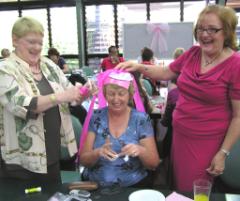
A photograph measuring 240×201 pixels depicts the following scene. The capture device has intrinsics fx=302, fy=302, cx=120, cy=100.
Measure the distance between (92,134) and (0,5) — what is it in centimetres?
920

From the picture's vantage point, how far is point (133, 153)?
158 cm

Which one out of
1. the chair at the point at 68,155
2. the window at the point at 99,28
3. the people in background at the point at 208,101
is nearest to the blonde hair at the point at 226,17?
the people in background at the point at 208,101

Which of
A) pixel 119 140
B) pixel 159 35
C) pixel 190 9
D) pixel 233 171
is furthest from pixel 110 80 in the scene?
pixel 190 9

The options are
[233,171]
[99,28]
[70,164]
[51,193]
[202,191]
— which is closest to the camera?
[202,191]

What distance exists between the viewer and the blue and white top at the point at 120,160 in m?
1.73

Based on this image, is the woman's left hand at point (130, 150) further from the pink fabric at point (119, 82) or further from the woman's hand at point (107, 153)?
the pink fabric at point (119, 82)

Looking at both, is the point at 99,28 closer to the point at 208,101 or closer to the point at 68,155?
the point at 68,155

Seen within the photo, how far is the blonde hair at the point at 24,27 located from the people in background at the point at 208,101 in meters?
0.85

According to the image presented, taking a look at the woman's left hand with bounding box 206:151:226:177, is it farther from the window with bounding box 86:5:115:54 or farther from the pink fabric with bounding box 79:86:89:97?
the window with bounding box 86:5:115:54

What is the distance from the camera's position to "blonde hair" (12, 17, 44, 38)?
1.53m

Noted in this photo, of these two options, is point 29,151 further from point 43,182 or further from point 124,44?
point 124,44

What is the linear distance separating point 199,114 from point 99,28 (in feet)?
27.0

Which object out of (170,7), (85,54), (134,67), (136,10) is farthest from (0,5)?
(134,67)

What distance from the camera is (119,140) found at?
1.76 metres
